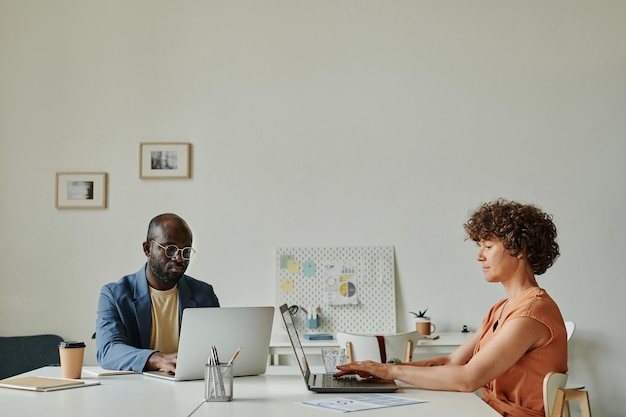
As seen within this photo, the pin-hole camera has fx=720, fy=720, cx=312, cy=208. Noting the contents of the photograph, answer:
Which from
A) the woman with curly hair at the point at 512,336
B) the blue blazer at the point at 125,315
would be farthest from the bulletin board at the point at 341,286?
the woman with curly hair at the point at 512,336

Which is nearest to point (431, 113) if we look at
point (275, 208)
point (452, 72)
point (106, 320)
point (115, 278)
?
point (452, 72)

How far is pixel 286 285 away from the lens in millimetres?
4590

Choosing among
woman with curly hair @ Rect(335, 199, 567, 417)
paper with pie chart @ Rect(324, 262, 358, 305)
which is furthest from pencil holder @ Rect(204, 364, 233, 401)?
paper with pie chart @ Rect(324, 262, 358, 305)

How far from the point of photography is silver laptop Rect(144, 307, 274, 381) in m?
2.19

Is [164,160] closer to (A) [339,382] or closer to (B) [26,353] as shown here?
(B) [26,353]

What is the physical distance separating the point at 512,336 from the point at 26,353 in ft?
11.2

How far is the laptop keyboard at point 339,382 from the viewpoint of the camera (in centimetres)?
208

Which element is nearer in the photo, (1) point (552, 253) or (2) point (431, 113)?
(1) point (552, 253)

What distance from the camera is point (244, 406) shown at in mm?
1857

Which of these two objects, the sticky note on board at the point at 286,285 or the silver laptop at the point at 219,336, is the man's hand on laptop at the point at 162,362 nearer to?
the silver laptop at the point at 219,336

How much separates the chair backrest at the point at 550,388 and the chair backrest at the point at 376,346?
158 centimetres

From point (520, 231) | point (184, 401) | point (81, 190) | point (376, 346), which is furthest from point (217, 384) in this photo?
point (81, 190)

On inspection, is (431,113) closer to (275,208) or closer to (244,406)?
(275,208)

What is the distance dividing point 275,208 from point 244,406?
2.87 meters
